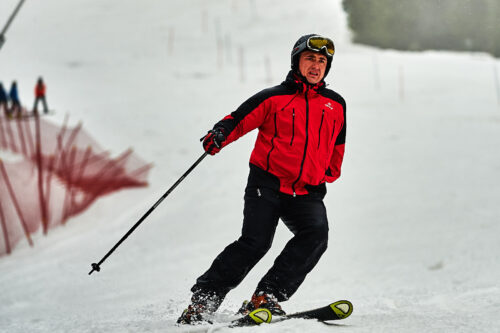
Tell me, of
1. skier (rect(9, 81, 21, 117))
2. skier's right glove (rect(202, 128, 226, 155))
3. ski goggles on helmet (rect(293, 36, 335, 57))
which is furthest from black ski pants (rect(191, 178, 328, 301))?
skier (rect(9, 81, 21, 117))

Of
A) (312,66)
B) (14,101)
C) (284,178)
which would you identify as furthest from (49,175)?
(312,66)

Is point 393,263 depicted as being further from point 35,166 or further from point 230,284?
point 35,166

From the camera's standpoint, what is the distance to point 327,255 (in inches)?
254

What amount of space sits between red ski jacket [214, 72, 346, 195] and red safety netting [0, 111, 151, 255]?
6.11m

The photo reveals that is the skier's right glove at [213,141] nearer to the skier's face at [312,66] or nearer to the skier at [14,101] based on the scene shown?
the skier's face at [312,66]

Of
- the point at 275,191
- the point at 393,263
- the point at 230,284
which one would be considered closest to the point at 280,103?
the point at 275,191

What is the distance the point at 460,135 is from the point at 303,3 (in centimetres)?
1788

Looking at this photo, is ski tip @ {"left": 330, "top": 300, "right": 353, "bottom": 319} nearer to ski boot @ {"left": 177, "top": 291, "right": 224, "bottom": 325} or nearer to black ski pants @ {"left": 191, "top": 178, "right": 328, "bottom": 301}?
black ski pants @ {"left": 191, "top": 178, "right": 328, "bottom": 301}

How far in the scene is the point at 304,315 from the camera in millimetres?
2902

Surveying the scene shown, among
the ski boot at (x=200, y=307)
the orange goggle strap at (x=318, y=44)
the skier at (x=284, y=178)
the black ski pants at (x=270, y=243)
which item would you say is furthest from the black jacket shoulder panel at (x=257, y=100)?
the ski boot at (x=200, y=307)

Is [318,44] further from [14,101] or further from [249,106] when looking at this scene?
[14,101]

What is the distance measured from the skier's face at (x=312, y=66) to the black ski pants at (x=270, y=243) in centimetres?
56

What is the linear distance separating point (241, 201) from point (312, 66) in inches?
226

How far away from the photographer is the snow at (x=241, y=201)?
4371 mm
